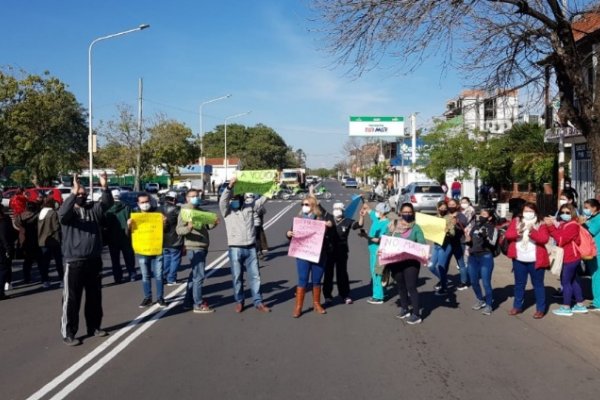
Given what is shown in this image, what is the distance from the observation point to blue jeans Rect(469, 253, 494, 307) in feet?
28.5

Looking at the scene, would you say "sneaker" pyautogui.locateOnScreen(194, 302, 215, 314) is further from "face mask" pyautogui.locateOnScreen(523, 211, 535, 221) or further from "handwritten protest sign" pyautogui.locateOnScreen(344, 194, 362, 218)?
"face mask" pyautogui.locateOnScreen(523, 211, 535, 221)

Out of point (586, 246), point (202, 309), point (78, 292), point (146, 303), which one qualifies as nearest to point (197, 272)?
point (202, 309)

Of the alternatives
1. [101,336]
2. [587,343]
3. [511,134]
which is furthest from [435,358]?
[511,134]

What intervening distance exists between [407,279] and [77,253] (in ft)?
13.3

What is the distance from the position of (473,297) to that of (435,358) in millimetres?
3691

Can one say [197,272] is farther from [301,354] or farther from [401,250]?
[401,250]

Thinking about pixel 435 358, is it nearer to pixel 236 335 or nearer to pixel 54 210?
pixel 236 335

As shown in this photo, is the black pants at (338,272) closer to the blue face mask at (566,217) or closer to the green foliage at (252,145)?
the blue face mask at (566,217)

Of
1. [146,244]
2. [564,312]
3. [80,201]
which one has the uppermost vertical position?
[80,201]

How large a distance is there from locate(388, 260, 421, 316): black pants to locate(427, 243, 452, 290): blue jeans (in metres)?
1.94

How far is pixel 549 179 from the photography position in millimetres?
26625

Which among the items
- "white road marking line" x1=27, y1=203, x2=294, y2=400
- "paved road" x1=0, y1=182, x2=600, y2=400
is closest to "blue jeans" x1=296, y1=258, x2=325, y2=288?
"paved road" x1=0, y1=182, x2=600, y2=400

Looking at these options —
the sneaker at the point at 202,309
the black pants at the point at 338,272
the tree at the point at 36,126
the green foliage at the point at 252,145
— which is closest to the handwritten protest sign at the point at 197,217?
the sneaker at the point at 202,309

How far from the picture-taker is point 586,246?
845 centimetres
